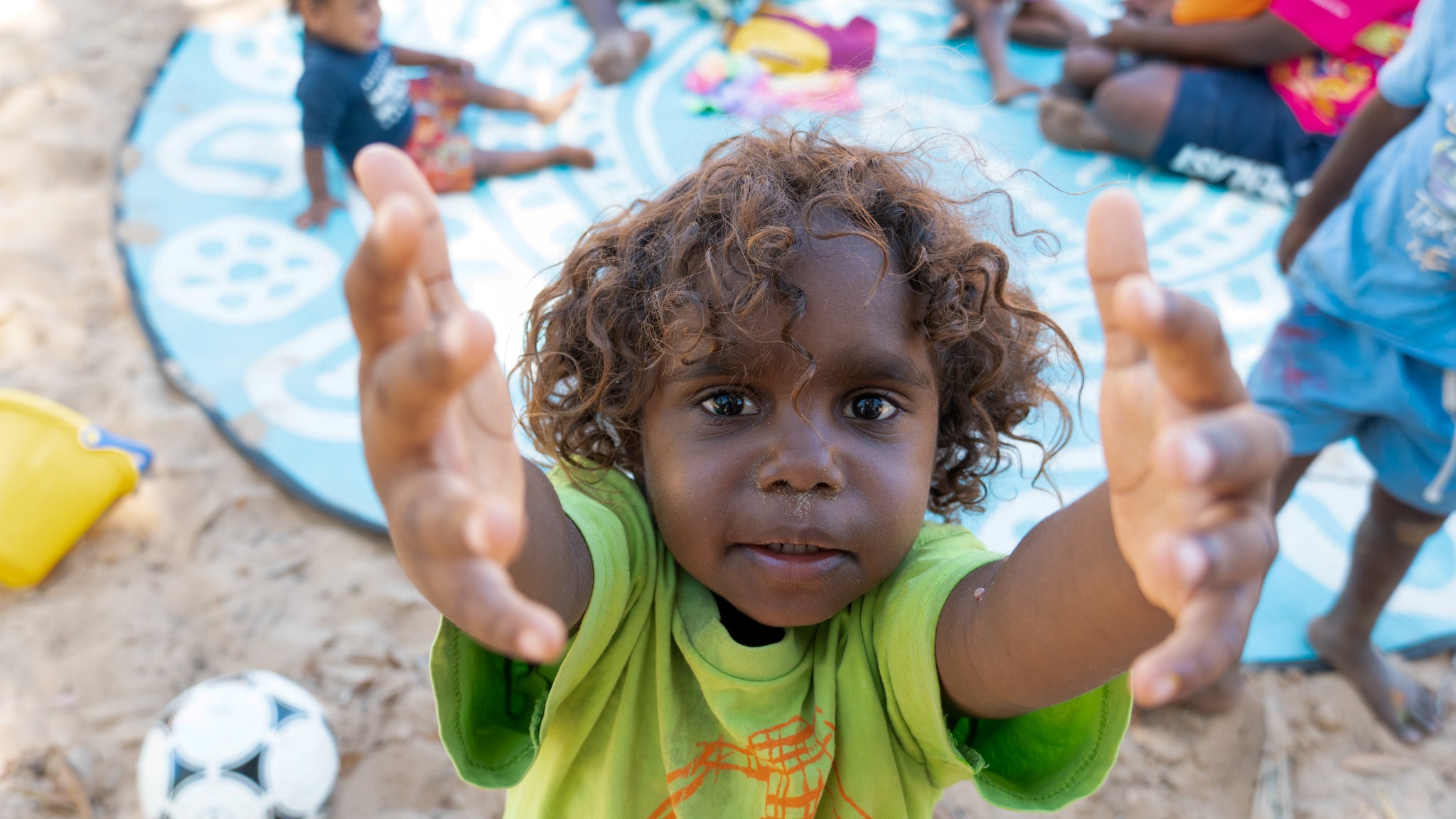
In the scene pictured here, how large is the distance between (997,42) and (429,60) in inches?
90.5

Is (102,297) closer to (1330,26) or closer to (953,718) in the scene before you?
(953,718)

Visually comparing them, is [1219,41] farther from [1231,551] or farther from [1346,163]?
[1231,551]

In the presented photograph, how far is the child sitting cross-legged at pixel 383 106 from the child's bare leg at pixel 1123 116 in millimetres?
1748

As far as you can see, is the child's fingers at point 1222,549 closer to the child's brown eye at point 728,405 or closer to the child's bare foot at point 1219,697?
the child's brown eye at point 728,405

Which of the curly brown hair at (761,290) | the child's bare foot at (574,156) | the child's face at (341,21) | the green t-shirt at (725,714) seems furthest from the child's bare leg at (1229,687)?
the child's face at (341,21)

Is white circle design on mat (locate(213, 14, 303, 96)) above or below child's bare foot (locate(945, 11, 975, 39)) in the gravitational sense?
above

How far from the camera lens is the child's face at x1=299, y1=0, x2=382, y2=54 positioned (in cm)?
323

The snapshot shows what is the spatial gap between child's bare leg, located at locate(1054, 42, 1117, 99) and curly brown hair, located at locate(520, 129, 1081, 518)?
2710mm

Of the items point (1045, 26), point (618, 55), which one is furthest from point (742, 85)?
point (1045, 26)

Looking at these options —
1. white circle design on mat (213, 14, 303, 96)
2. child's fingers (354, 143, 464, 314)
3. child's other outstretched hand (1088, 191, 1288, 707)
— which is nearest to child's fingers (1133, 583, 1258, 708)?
child's other outstretched hand (1088, 191, 1288, 707)

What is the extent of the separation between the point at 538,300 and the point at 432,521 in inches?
31.6

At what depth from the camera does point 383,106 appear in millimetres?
3387

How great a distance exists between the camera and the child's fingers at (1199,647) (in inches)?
25.4

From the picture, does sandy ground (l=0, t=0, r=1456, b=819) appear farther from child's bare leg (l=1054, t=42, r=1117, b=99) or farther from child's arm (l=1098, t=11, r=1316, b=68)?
child's bare leg (l=1054, t=42, r=1117, b=99)
